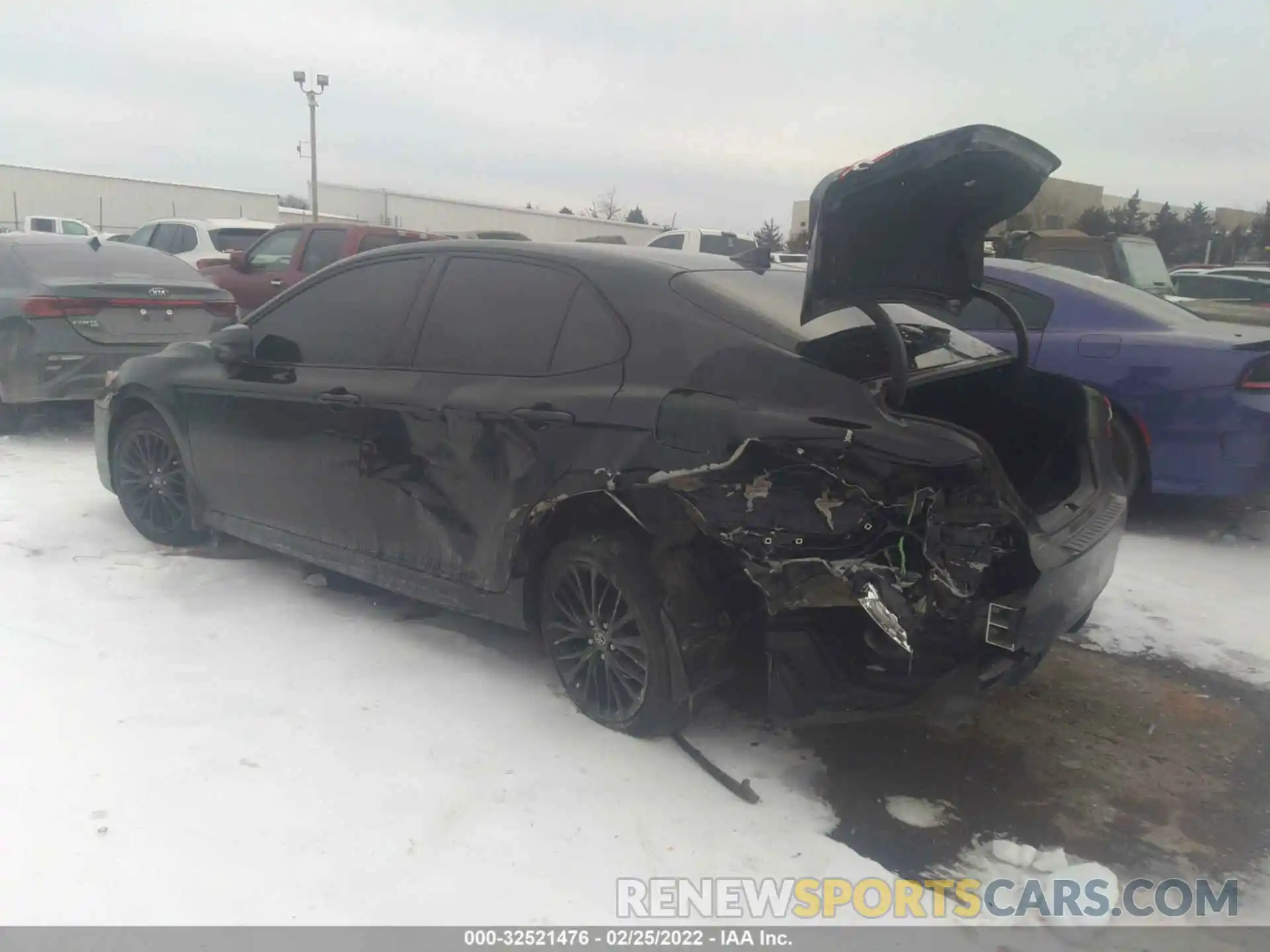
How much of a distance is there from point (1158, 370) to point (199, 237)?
1306 cm

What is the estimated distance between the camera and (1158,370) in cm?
528

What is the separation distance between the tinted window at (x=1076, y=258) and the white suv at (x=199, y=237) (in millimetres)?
10310

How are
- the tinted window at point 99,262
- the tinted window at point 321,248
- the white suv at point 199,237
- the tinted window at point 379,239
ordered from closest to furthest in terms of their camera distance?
the tinted window at point 99,262
the tinted window at point 379,239
the tinted window at point 321,248
the white suv at point 199,237

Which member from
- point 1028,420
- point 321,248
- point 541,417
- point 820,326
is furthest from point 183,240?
point 1028,420

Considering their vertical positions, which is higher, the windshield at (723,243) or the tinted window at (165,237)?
the windshield at (723,243)

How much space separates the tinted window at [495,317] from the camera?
11.2 ft

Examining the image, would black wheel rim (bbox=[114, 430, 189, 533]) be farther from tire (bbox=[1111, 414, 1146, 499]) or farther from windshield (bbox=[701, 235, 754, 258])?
windshield (bbox=[701, 235, 754, 258])

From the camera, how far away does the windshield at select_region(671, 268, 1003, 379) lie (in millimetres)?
2857

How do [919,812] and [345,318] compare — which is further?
[345,318]

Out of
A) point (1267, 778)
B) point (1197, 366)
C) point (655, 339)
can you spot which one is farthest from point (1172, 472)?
point (655, 339)

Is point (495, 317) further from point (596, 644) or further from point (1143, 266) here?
point (1143, 266)

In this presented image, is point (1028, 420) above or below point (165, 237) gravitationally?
below

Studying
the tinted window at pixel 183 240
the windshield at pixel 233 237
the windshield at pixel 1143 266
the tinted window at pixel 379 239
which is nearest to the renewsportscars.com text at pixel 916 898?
the windshield at pixel 1143 266

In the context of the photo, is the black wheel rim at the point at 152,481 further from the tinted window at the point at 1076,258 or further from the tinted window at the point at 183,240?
the tinted window at the point at 183,240
